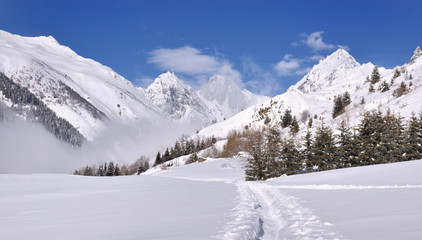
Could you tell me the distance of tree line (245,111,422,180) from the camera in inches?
1608

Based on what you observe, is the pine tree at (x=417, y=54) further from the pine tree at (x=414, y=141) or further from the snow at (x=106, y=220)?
the snow at (x=106, y=220)

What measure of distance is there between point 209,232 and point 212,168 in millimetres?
78201

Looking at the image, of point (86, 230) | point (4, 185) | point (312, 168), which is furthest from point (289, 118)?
point (86, 230)

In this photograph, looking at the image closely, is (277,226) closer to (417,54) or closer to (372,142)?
(372,142)

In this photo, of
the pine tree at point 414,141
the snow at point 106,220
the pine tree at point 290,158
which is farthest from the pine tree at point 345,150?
the snow at point 106,220

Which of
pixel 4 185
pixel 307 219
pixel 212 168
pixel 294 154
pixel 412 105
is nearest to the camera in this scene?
pixel 307 219

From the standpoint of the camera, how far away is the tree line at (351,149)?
4084 cm

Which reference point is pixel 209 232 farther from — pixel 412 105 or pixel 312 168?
pixel 412 105

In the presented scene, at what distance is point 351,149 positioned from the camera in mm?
44219

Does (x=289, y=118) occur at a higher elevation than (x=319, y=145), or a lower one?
higher

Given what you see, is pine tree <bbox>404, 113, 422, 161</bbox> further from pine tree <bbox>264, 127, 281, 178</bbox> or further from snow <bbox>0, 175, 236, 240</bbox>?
snow <bbox>0, 175, 236, 240</bbox>

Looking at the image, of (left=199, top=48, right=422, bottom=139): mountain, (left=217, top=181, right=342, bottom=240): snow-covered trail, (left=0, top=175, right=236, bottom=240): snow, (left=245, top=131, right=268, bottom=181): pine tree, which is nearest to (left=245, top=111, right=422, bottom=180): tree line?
(left=245, top=131, right=268, bottom=181): pine tree

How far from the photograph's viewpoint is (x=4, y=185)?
2230cm

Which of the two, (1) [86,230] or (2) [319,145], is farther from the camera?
(2) [319,145]
